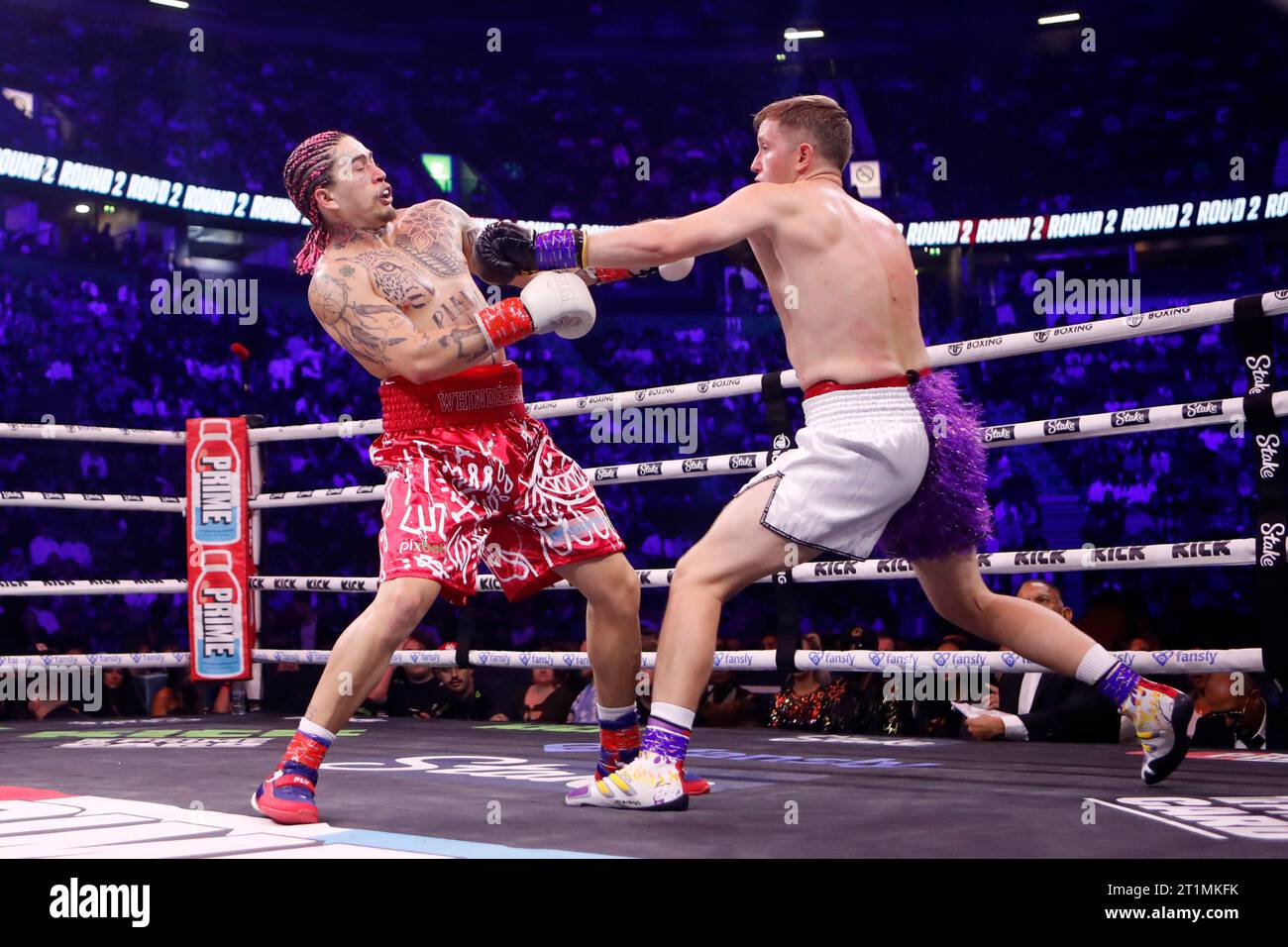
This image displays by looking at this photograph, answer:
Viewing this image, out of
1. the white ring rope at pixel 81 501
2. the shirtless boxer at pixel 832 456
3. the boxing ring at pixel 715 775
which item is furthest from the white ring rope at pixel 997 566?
the white ring rope at pixel 81 501

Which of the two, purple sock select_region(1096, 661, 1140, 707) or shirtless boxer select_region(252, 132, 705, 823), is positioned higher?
shirtless boxer select_region(252, 132, 705, 823)

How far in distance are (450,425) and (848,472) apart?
690 mm

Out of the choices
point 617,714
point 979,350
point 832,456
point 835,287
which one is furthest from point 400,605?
point 979,350

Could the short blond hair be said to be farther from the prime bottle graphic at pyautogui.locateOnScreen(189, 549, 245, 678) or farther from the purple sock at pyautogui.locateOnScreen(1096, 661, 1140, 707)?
the prime bottle graphic at pyautogui.locateOnScreen(189, 549, 245, 678)

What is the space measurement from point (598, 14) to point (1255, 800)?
1120 cm

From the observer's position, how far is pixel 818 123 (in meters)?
2.14

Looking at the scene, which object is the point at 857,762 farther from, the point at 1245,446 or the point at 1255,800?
the point at 1245,446

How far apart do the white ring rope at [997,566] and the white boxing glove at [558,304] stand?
51cm

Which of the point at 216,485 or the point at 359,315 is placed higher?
the point at 359,315

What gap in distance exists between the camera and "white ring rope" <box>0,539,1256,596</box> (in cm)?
248

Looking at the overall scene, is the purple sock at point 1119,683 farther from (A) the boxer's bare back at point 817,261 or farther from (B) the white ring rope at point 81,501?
(B) the white ring rope at point 81,501

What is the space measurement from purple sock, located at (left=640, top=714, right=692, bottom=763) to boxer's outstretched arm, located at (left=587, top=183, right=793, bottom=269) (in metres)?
0.69

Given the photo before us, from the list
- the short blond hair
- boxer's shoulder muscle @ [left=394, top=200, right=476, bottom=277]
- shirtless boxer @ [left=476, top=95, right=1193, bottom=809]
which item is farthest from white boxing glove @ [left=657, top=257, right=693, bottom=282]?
boxer's shoulder muscle @ [left=394, top=200, right=476, bottom=277]

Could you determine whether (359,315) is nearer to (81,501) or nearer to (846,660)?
(846,660)
